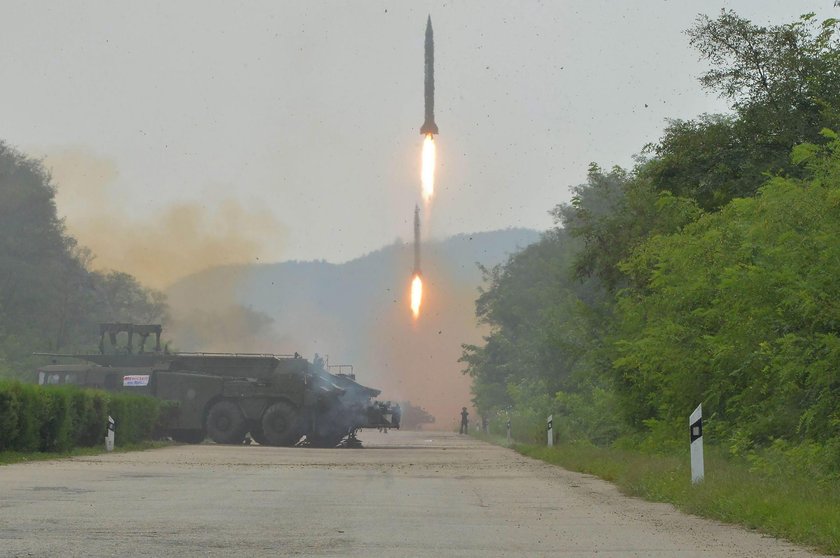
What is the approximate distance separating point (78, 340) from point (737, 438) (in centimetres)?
7594

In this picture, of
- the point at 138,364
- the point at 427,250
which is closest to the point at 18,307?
the point at 138,364

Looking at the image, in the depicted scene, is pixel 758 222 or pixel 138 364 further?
pixel 138 364

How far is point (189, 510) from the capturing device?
15.7 meters

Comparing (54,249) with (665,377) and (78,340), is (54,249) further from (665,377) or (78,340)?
(665,377)

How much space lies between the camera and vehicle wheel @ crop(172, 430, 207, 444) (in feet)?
160

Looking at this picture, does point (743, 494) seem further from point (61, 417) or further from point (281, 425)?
point (281, 425)

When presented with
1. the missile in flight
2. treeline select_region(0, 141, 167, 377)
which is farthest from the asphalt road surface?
treeline select_region(0, 141, 167, 377)

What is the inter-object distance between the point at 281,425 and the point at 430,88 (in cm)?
1258

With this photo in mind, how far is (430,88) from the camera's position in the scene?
45125mm

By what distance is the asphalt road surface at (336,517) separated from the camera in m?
11.8

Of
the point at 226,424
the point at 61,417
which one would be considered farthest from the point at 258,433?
the point at 61,417

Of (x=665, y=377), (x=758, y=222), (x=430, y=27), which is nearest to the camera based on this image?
(x=758, y=222)

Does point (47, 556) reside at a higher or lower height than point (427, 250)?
lower

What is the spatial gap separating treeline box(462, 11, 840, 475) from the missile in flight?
554 cm
